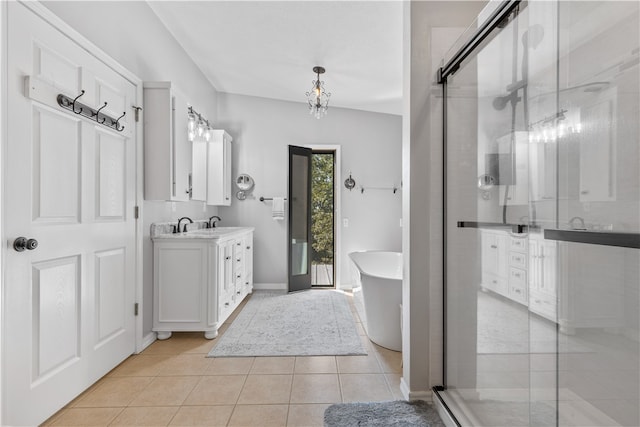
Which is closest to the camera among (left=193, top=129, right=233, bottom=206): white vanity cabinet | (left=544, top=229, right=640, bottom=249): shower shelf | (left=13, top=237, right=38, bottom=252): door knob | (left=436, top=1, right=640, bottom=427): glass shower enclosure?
(left=544, top=229, right=640, bottom=249): shower shelf

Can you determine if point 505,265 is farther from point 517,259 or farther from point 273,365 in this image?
point 273,365

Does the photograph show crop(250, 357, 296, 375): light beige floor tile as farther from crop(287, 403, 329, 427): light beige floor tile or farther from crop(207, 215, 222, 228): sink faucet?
crop(207, 215, 222, 228): sink faucet

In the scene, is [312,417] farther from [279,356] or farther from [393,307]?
[393,307]

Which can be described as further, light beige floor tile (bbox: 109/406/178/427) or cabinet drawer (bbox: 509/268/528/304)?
light beige floor tile (bbox: 109/406/178/427)

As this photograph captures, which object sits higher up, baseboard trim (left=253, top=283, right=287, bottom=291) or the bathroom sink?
the bathroom sink

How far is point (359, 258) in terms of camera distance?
14.4ft

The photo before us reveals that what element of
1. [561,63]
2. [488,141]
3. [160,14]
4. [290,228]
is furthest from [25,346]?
[290,228]

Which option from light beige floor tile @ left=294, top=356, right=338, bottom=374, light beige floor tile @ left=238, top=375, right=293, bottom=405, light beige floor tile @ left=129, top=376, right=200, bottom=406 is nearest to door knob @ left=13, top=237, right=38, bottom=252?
light beige floor tile @ left=129, top=376, right=200, bottom=406

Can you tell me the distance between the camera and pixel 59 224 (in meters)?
1.85

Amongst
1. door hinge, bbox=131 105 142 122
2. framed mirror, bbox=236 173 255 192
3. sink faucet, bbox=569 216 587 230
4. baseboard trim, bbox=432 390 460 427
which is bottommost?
baseboard trim, bbox=432 390 460 427

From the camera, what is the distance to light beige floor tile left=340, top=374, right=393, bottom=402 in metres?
2.00

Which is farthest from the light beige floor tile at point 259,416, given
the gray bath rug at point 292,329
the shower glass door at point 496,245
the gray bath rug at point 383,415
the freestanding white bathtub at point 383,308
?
the freestanding white bathtub at point 383,308

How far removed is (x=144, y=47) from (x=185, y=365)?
2.57 m

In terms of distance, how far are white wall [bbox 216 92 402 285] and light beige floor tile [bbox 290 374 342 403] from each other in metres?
2.65
